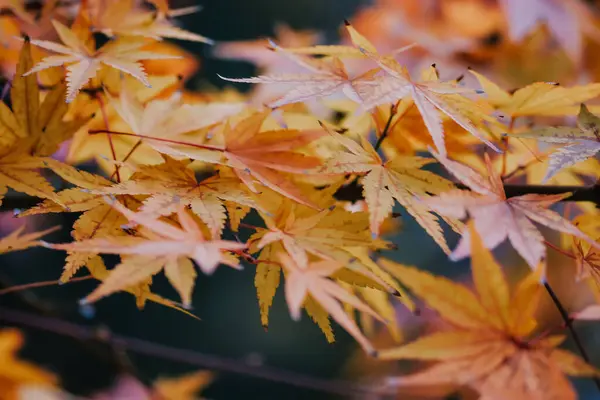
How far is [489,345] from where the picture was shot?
1.77 ft

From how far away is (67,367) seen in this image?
190 centimetres

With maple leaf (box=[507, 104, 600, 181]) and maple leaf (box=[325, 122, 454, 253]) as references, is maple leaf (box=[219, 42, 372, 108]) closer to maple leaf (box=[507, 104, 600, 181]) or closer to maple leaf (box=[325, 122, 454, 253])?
maple leaf (box=[325, 122, 454, 253])

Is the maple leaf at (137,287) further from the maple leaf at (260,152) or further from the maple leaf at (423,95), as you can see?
the maple leaf at (423,95)

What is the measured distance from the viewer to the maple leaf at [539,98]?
0.55 meters

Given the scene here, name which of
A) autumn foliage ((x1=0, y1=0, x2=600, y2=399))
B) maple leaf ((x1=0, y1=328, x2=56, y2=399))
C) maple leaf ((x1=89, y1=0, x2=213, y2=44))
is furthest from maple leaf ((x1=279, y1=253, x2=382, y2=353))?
maple leaf ((x1=0, y1=328, x2=56, y2=399))

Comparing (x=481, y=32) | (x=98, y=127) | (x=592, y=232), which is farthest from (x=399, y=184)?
(x=481, y=32)

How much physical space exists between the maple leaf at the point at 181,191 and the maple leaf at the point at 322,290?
2.7 inches

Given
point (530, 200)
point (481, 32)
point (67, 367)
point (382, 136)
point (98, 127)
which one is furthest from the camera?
A: point (67, 367)

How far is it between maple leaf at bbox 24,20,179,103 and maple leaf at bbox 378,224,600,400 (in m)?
0.33

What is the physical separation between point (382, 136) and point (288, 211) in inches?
6.0

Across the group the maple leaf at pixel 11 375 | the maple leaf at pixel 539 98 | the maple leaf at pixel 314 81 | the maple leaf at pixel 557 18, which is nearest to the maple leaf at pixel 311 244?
the maple leaf at pixel 314 81

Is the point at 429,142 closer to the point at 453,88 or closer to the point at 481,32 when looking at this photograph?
the point at 453,88

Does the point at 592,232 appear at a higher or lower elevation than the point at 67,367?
higher

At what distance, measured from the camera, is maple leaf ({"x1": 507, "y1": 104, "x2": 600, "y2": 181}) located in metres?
0.45
